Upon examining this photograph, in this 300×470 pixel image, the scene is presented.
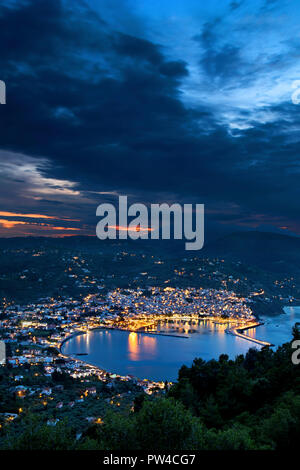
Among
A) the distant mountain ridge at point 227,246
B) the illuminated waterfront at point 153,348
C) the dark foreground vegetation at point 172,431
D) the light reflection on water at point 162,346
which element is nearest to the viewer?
the dark foreground vegetation at point 172,431

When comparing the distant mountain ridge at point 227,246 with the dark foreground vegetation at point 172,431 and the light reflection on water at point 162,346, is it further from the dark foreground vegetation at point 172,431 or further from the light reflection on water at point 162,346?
the dark foreground vegetation at point 172,431

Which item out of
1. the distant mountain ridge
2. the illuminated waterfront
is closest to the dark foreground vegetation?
the illuminated waterfront

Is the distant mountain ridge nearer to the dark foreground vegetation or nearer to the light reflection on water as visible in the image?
the light reflection on water

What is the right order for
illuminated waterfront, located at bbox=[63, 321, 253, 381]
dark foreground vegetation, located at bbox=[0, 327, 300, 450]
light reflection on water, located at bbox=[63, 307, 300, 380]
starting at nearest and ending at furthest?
dark foreground vegetation, located at bbox=[0, 327, 300, 450] < illuminated waterfront, located at bbox=[63, 321, 253, 381] < light reflection on water, located at bbox=[63, 307, 300, 380]

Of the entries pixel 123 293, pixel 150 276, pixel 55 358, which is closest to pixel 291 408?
pixel 55 358

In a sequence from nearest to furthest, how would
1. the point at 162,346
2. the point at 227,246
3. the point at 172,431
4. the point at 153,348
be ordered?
1. the point at 172,431
2. the point at 153,348
3. the point at 162,346
4. the point at 227,246

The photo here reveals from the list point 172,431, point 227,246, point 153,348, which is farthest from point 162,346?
point 227,246

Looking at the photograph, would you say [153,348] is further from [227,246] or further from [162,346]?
[227,246]

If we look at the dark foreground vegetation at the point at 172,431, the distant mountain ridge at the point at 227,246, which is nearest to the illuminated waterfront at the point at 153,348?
the dark foreground vegetation at the point at 172,431
